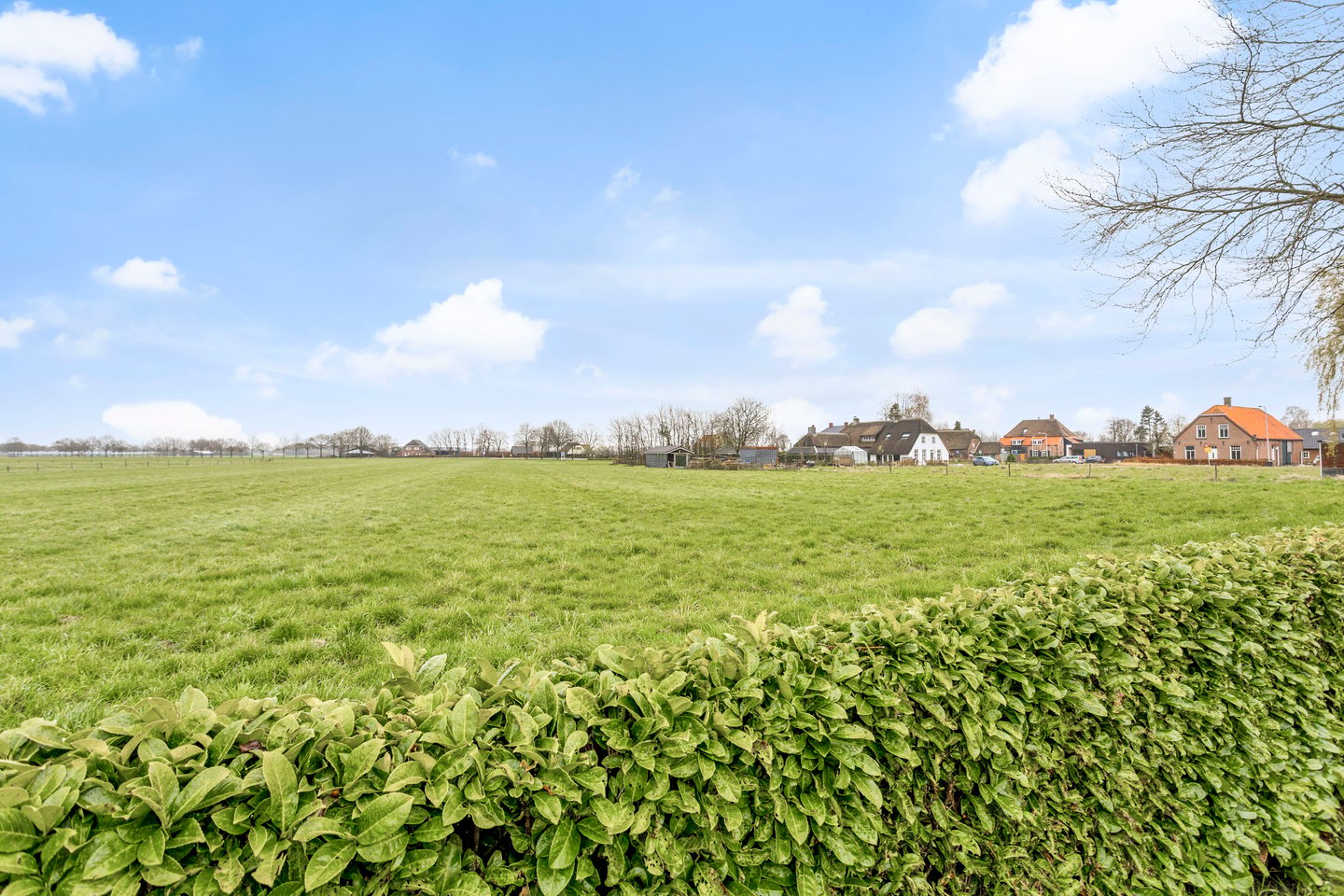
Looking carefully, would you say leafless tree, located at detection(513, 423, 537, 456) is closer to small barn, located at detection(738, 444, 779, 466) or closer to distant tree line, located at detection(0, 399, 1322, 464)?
distant tree line, located at detection(0, 399, 1322, 464)

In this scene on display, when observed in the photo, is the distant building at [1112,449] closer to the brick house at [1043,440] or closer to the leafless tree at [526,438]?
the brick house at [1043,440]

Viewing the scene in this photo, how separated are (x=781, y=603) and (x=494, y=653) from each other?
11.4 feet

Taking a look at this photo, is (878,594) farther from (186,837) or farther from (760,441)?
(760,441)

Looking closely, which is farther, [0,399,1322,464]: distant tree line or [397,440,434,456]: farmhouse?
[397,440,434,456]: farmhouse

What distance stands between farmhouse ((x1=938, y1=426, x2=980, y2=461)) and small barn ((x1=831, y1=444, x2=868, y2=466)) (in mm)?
16117

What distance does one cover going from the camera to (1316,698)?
133 inches

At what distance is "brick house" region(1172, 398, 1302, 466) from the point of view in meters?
56.2

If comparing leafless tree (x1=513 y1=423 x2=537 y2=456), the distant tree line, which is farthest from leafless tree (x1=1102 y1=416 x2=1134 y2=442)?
leafless tree (x1=513 y1=423 x2=537 y2=456)

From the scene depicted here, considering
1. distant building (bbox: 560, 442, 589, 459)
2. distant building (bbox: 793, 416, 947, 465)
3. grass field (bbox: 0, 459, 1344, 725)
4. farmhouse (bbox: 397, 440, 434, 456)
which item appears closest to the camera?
grass field (bbox: 0, 459, 1344, 725)

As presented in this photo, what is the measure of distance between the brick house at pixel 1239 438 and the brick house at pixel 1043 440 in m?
21.8

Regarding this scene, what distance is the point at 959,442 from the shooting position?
272ft

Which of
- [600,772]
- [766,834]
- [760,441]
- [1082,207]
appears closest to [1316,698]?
[766,834]

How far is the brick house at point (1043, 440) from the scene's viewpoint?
8306cm

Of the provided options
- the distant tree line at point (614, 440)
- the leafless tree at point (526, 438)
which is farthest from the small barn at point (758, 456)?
the leafless tree at point (526, 438)
